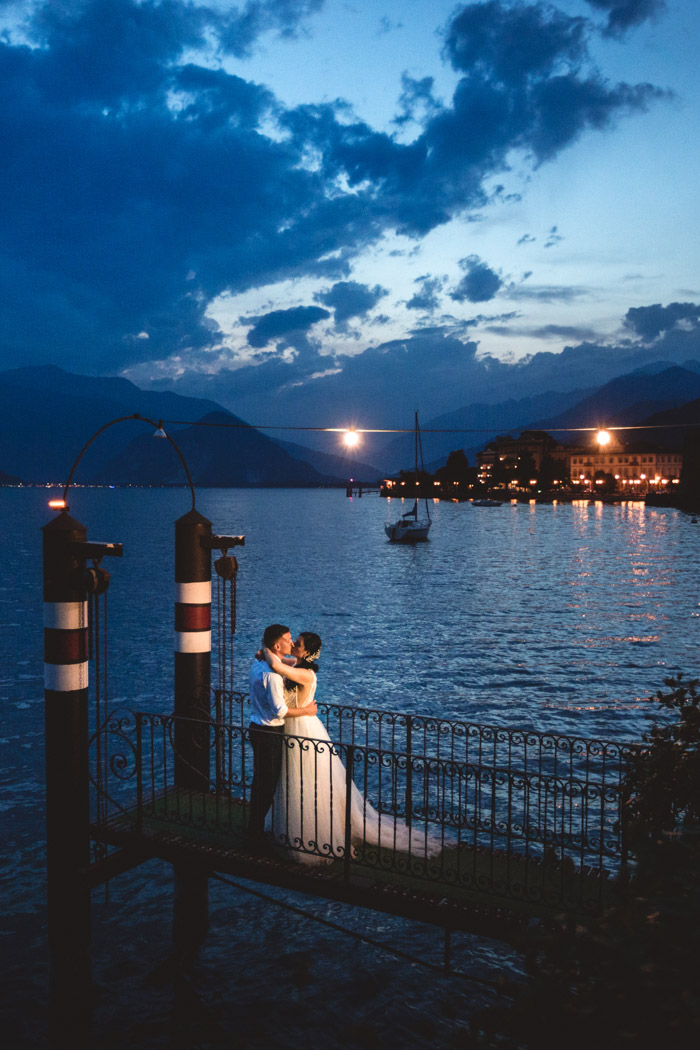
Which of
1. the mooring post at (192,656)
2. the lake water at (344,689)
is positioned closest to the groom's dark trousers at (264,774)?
the mooring post at (192,656)

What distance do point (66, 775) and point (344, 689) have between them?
65.2 ft

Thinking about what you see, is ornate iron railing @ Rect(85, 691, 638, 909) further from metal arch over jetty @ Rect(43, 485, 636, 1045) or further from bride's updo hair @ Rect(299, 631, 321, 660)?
bride's updo hair @ Rect(299, 631, 321, 660)

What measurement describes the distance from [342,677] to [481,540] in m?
78.6

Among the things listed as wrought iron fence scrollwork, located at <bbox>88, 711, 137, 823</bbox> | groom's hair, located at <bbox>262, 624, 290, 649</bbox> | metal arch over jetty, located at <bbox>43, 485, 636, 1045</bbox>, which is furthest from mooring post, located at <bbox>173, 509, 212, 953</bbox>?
groom's hair, located at <bbox>262, 624, 290, 649</bbox>

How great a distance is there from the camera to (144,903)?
14.2 m

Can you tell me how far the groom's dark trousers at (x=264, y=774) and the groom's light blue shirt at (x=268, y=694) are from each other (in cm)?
12

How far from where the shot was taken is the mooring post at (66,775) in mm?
9523

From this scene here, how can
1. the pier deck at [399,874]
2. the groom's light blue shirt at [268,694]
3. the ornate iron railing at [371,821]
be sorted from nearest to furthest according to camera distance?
the pier deck at [399,874] → the ornate iron railing at [371,821] → the groom's light blue shirt at [268,694]

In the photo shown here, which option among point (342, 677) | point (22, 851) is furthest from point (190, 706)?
point (342, 677)

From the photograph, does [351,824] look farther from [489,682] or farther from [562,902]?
[489,682]

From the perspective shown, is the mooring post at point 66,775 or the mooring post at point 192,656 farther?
the mooring post at point 192,656

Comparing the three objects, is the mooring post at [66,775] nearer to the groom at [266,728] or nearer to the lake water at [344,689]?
the lake water at [344,689]

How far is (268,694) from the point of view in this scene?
31.1ft

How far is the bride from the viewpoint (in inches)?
368
